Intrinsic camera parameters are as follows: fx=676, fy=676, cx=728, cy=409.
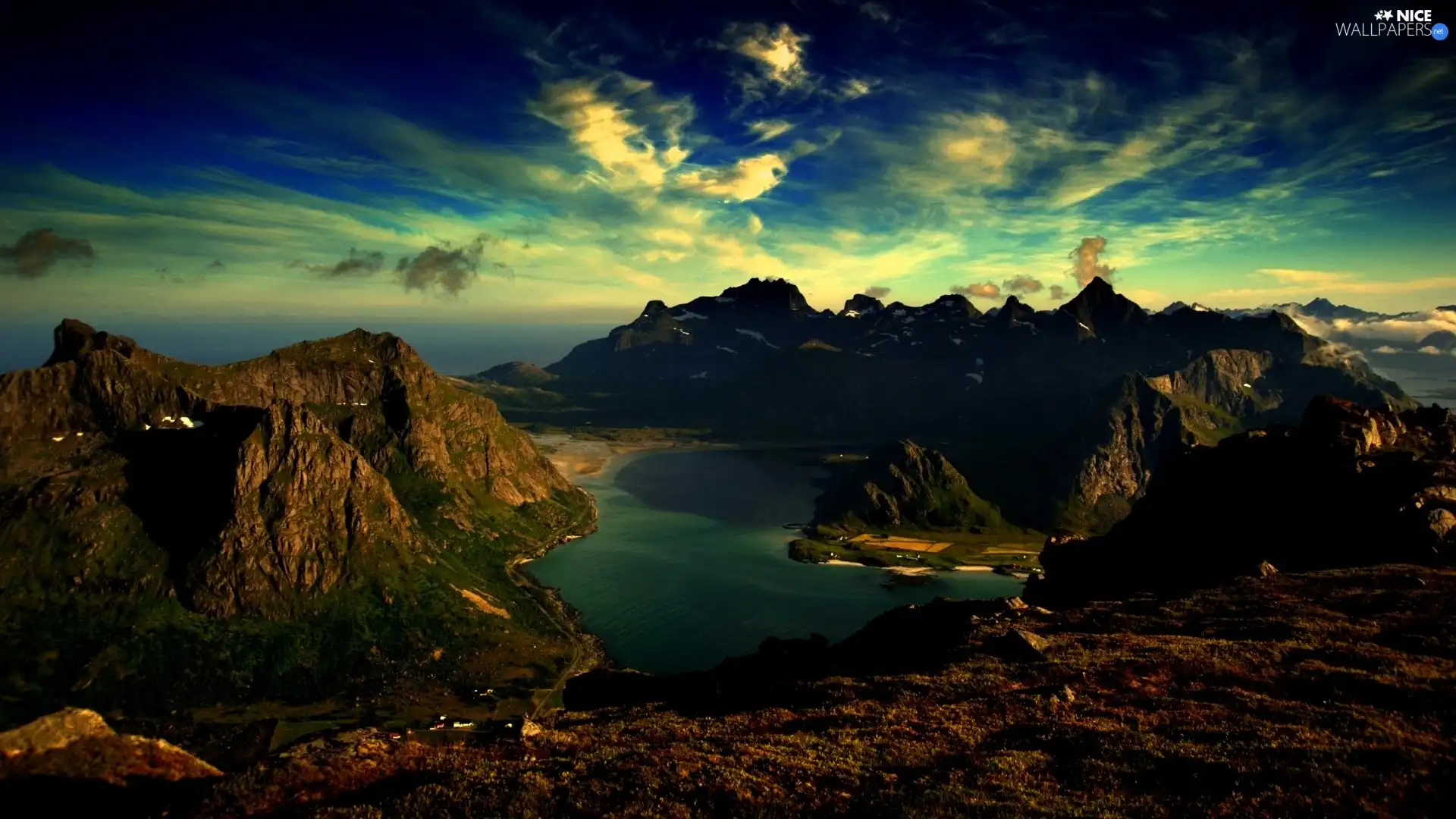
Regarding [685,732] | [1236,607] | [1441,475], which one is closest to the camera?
[685,732]

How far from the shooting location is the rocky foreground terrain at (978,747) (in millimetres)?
30750

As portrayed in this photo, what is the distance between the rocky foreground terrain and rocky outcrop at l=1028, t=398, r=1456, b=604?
29614mm

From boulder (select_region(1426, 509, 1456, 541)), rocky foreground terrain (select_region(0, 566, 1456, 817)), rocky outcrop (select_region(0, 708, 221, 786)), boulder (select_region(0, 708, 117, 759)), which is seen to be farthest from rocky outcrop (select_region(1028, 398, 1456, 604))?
boulder (select_region(0, 708, 117, 759))

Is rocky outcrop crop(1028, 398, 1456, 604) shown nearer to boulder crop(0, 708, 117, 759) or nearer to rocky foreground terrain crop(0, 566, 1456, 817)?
rocky foreground terrain crop(0, 566, 1456, 817)

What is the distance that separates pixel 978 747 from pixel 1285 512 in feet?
318

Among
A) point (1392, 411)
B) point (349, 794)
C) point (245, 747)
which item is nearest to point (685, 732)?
point (349, 794)

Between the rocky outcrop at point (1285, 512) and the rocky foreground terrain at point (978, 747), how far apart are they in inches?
1166

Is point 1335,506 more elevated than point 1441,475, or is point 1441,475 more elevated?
point 1441,475

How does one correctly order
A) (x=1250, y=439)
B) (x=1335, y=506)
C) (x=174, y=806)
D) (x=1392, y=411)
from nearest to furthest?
(x=174, y=806) → (x=1335, y=506) → (x=1250, y=439) → (x=1392, y=411)

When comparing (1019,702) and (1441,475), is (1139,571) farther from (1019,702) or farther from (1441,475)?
(1019,702)

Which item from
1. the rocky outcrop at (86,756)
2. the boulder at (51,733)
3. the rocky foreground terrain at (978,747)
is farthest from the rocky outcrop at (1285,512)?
the boulder at (51,733)

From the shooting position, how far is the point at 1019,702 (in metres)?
45.9

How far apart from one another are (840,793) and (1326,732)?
2637 cm

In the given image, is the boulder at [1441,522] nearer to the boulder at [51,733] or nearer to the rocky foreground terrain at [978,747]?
the rocky foreground terrain at [978,747]
